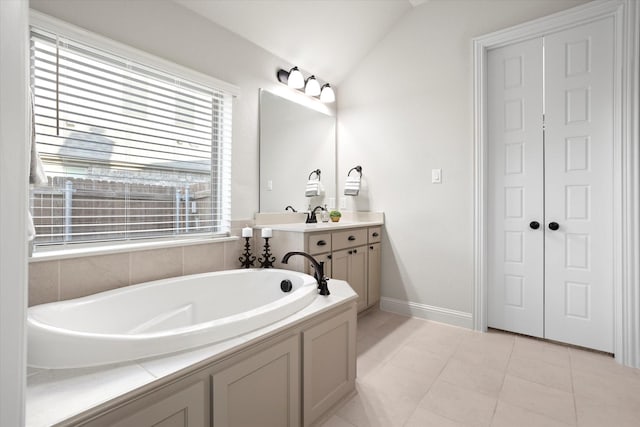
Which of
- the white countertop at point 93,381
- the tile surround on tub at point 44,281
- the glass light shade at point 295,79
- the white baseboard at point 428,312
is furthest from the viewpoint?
the glass light shade at point 295,79

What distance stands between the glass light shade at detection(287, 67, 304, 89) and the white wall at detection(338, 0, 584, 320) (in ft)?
2.31

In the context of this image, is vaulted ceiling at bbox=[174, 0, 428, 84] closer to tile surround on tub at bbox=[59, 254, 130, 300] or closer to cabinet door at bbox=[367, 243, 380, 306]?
tile surround on tub at bbox=[59, 254, 130, 300]

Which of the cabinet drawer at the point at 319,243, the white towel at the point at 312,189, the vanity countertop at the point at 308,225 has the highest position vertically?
the white towel at the point at 312,189

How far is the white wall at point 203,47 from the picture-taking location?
1.74 meters

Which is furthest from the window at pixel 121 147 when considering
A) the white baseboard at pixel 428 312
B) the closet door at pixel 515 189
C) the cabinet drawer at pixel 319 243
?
the closet door at pixel 515 189

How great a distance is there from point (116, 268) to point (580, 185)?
302 cm

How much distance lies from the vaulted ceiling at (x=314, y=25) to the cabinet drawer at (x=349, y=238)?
1.61 meters

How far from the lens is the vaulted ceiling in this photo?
2.31 m

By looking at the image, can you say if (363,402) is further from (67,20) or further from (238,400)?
(67,20)

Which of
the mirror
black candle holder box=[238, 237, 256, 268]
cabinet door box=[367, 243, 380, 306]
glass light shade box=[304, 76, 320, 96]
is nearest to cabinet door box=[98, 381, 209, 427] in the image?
black candle holder box=[238, 237, 256, 268]

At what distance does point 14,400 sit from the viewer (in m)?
0.59

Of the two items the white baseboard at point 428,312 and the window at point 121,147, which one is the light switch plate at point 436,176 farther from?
the window at point 121,147

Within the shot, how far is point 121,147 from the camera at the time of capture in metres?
1.88

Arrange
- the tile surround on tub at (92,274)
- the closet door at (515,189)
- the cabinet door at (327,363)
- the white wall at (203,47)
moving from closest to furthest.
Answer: the cabinet door at (327,363)
the tile surround on tub at (92,274)
the white wall at (203,47)
the closet door at (515,189)
